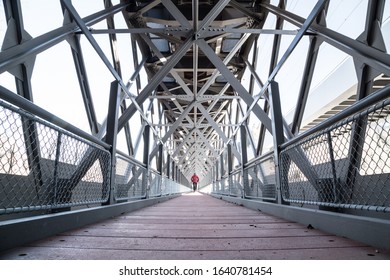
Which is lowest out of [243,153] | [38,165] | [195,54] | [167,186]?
[167,186]

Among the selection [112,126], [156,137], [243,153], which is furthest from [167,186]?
[112,126]

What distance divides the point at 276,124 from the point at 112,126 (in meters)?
2.33

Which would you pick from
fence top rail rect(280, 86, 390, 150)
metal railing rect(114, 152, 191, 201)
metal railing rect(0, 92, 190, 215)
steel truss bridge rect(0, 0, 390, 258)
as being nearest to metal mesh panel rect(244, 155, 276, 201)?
steel truss bridge rect(0, 0, 390, 258)

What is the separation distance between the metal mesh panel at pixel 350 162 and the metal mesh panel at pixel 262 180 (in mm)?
1000

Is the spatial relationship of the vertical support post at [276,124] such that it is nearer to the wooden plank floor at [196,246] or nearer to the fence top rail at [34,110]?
the wooden plank floor at [196,246]

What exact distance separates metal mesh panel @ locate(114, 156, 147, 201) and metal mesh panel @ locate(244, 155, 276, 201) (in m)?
2.19

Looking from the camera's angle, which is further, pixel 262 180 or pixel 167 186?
pixel 167 186

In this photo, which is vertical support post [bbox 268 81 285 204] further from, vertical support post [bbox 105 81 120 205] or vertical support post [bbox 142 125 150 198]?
vertical support post [bbox 142 125 150 198]

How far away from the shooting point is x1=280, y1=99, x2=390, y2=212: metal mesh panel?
1714mm

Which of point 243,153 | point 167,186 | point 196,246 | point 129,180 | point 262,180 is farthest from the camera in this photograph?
point 167,186

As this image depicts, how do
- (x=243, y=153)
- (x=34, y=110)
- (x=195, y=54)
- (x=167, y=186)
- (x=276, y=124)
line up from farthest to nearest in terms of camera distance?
1. (x=167, y=186)
2. (x=195, y=54)
3. (x=243, y=153)
4. (x=276, y=124)
5. (x=34, y=110)

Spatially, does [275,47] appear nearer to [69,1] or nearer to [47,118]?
[69,1]

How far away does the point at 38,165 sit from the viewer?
2.05 m

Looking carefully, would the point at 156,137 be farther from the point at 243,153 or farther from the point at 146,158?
the point at 243,153
